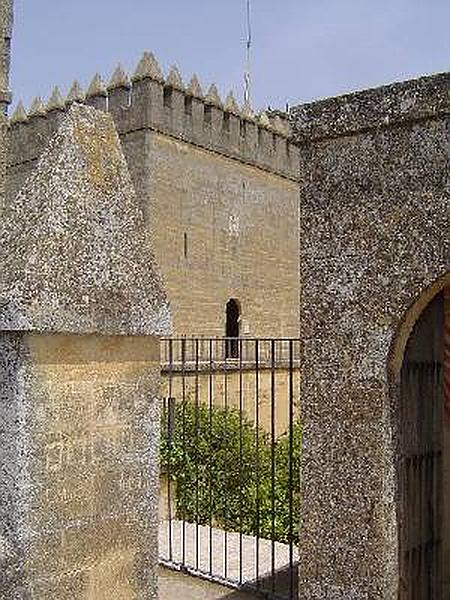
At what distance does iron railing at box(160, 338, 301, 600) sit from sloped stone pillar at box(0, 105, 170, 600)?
176 centimetres

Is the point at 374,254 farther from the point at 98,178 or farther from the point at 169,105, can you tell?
the point at 169,105

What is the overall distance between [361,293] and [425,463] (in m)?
1.22

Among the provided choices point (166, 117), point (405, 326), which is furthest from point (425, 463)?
point (166, 117)

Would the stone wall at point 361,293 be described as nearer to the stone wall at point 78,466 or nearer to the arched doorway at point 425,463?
the arched doorway at point 425,463

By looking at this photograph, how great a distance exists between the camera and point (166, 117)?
20.4m

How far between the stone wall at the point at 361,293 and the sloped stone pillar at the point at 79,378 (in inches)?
43.8

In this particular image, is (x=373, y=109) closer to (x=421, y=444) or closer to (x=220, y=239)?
(x=421, y=444)

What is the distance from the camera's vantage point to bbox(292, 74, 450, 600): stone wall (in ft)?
13.6

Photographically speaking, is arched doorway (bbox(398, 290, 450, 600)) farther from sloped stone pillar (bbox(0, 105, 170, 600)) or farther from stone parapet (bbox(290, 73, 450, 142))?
sloped stone pillar (bbox(0, 105, 170, 600))

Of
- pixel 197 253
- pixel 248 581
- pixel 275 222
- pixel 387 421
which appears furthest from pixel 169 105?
pixel 387 421

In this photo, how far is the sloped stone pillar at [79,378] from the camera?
3207 mm

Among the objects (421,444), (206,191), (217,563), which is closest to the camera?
(421,444)

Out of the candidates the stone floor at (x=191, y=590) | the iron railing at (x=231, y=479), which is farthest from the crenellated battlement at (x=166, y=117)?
the stone floor at (x=191, y=590)

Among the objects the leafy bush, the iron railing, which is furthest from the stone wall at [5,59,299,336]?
the leafy bush
